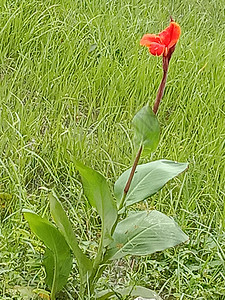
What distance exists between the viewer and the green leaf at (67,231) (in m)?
1.36

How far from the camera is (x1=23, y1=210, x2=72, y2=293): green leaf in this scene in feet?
4.52

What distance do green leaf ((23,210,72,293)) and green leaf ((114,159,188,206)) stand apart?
0.63 feet

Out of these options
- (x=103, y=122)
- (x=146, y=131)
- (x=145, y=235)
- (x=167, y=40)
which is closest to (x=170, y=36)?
(x=167, y=40)

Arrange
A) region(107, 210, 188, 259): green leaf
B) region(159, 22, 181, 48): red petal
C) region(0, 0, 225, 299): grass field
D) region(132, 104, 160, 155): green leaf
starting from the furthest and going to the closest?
region(0, 0, 225, 299): grass field → region(107, 210, 188, 259): green leaf → region(132, 104, 160, 155): green leaf → region(159, 22, 181, 48): red petal

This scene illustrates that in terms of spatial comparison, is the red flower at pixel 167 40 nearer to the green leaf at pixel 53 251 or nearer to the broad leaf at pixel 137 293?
the green leaf at pixel 53 251

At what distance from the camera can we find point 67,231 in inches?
54.4

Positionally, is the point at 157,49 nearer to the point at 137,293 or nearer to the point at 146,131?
the point at 146,131

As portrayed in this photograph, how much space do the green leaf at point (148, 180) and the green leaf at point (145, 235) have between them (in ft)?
0.28

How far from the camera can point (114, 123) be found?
2.30m

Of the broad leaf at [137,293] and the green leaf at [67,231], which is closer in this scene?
the green leaf at [67,231]

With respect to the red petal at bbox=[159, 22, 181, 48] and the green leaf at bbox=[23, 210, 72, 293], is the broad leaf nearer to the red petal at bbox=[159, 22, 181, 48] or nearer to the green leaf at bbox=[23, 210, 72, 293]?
the green leaf at bbox=[23, 210, 72, 293]

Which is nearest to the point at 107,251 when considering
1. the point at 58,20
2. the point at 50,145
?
the point at 50,145

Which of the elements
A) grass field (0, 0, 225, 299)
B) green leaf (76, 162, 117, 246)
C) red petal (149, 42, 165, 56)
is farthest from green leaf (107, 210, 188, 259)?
red petal (149, 42, 165, 56)

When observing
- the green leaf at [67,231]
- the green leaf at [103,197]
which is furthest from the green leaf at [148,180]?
the green leaf at [67,231]
